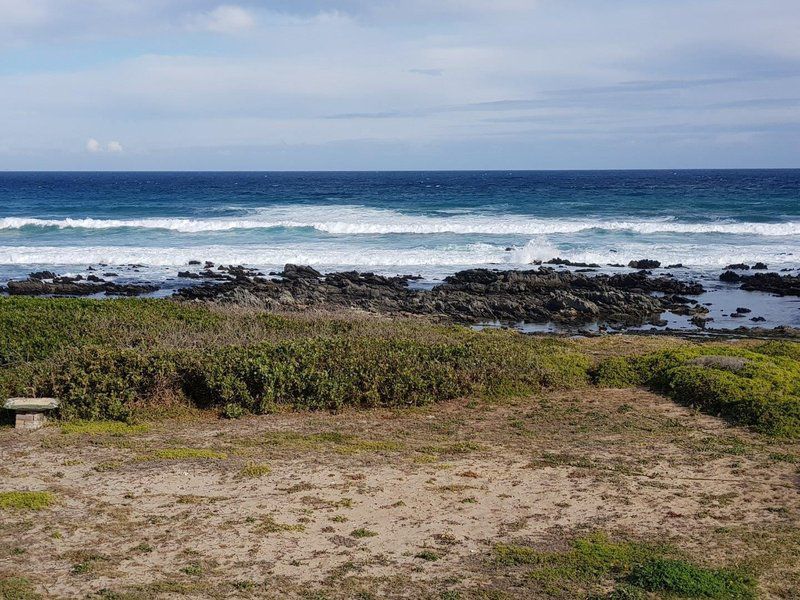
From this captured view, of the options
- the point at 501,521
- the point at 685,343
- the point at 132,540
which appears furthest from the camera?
the point at 685,343

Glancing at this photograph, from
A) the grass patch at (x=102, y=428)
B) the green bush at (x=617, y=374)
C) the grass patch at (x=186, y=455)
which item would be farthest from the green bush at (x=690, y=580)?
the green bush at (x=617, y=374)

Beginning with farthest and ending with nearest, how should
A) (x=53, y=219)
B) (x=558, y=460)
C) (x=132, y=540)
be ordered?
1. (x=53, y=219)
2. (x=558, y=460)
3. (x=132, y=540)

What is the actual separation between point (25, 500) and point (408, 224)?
44386 millimetres

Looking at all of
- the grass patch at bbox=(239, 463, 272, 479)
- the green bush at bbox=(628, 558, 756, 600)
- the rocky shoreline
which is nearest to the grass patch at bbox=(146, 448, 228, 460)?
the grass patch at bbox=(239, 463, 272, 479)

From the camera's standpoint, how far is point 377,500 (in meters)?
8.21

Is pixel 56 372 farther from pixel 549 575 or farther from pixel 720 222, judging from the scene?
pixel 720 222

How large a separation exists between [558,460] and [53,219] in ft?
173

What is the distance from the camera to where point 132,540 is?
282 inches

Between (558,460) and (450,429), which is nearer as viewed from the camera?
(558,460)

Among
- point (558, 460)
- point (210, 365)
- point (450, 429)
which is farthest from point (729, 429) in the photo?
point (210, 365)

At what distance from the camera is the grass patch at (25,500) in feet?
25.7

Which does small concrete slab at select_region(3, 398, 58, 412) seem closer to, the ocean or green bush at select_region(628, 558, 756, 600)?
green bush at select_region(628, 558, 756, 600)

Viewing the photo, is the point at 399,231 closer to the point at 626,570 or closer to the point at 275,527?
the point at 275,527

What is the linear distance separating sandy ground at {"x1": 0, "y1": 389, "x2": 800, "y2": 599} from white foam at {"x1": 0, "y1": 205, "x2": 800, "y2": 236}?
123 feet
